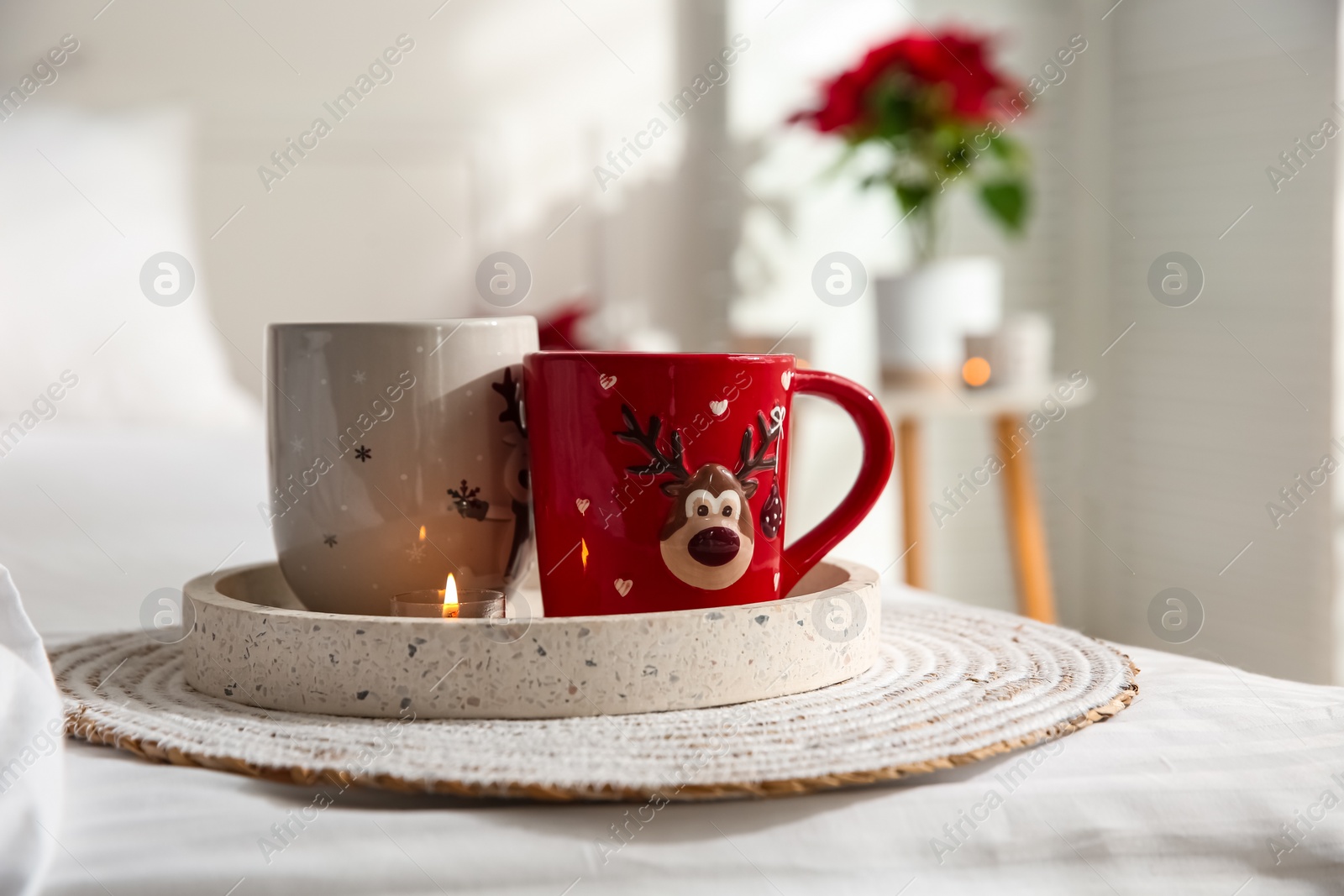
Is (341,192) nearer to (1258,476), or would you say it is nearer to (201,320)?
(201,320)

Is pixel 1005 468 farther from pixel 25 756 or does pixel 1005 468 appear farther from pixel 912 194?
pixel 25 756

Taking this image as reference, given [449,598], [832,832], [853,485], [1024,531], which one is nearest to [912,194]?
[1024,531]

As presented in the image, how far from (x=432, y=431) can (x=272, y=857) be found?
0.75 feet

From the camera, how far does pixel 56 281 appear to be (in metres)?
1.47

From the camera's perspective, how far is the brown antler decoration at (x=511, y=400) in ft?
1.81

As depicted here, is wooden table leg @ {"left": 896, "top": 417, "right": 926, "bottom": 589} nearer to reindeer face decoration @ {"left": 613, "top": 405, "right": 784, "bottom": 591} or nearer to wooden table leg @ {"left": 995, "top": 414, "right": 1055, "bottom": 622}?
wooden table leg @ {"left": 995, "top": 414, "right": 1055, "bottom": 622}

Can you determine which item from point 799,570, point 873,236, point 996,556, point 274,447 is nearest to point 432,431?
point 274,447

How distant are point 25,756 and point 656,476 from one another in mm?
258

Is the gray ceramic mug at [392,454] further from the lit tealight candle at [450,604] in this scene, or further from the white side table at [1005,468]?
the white side table at [1005,468]

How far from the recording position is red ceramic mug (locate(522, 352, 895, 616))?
1.61 ft

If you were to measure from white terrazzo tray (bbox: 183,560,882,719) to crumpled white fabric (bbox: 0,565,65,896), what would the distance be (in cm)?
8

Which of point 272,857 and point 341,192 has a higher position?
point 341,192

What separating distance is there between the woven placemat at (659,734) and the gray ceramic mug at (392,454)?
9cm

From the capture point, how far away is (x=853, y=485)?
1.86ft
